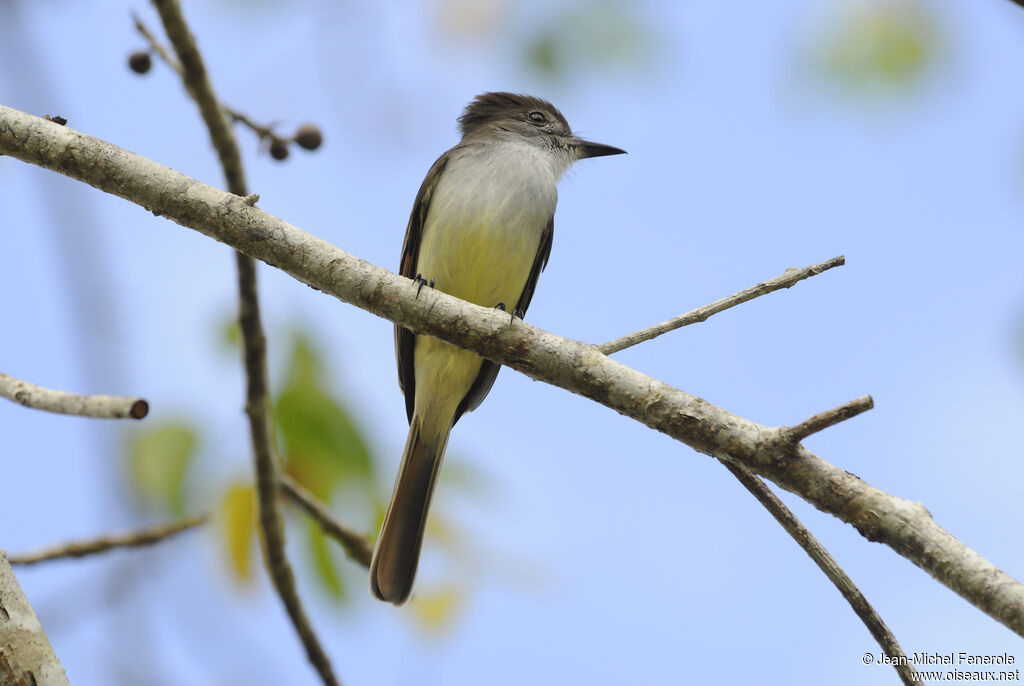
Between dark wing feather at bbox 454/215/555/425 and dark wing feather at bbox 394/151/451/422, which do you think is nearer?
dark wing feather at bbox 394/151/451/422

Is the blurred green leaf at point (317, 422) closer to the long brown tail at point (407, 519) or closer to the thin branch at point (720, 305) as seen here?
the long brown tail at point (407, 519)

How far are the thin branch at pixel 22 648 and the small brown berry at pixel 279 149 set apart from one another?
2.34 meters

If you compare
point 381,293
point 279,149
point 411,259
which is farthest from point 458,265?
point 381,293

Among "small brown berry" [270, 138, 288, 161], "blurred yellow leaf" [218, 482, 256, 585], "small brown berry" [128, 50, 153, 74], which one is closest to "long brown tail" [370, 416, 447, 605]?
"blurred yellow leaf" [218, 482, 256, 585]

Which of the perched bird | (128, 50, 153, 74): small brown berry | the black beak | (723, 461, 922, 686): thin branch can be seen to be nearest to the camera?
(723, 461, 922, 686): thin branch

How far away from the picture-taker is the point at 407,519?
4465mm

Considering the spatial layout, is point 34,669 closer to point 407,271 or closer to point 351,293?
point 351,293

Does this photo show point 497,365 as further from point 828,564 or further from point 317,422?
point 828,564

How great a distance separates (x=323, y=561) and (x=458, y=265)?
1.48m

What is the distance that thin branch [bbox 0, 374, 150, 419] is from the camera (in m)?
2.40

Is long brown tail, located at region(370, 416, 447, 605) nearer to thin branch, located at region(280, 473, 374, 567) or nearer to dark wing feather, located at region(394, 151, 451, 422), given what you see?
thin branch, located at region(280, 473, 374, 567)

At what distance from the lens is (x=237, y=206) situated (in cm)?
301

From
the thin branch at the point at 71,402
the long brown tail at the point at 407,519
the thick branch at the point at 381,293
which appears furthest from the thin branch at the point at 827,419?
→ the long brown tail at the point at 407,519

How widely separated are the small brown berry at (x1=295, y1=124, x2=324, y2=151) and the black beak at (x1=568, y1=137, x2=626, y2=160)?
2023 millimetres
